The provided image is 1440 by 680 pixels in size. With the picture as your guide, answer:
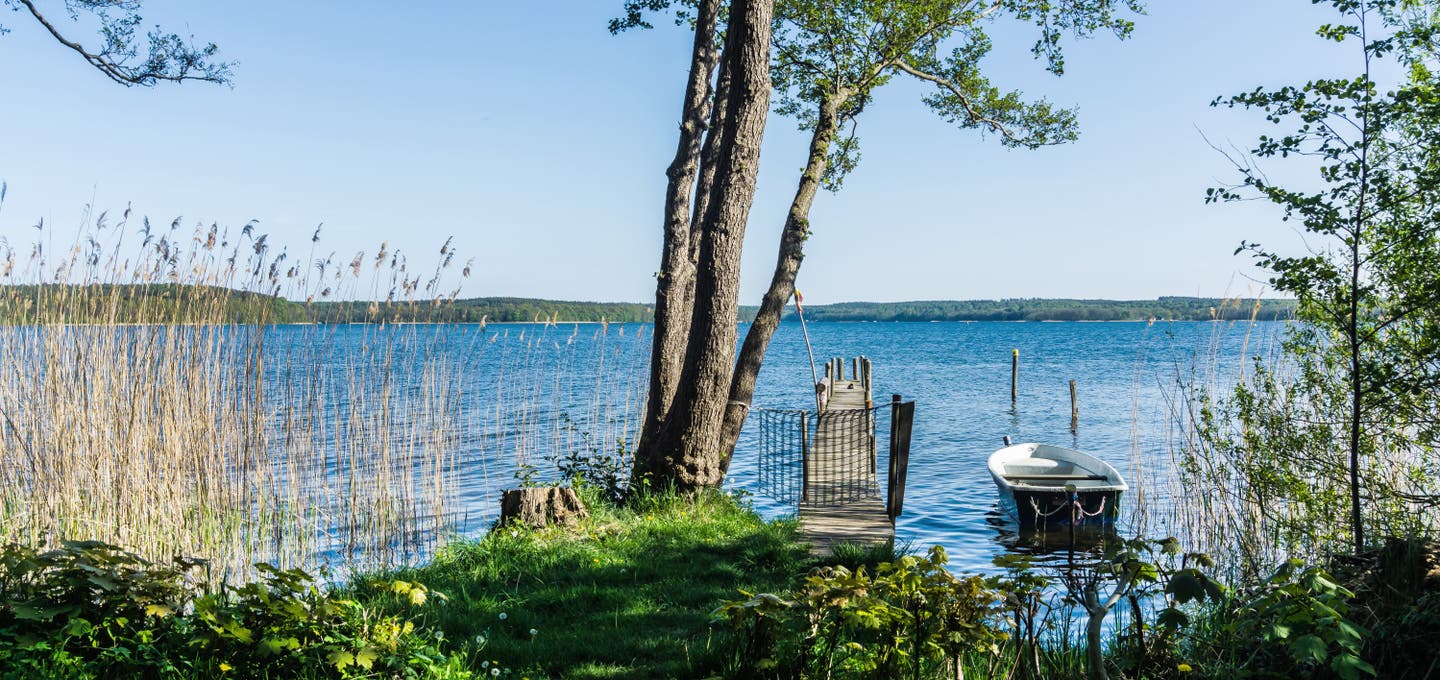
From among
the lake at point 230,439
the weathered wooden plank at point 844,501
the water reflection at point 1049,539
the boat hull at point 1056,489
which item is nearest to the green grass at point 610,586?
the weathered wooden plank at point 844,501

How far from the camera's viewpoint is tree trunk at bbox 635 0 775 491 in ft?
23.3

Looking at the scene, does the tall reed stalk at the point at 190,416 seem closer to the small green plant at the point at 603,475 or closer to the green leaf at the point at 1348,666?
the small green plant at the point at 603,475

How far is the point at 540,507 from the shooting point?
20.1ft

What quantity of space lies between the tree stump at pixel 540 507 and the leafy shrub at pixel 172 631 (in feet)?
9.34

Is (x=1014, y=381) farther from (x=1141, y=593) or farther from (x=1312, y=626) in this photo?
(x=1312, y=626)

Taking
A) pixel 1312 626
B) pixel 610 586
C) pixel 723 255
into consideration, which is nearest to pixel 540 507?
pixel 610 586

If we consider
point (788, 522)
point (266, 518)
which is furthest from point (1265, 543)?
point (266, 518)

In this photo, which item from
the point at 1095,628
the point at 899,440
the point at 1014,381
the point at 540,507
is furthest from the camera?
the point at 1014,381

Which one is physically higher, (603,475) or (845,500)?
(603,475)

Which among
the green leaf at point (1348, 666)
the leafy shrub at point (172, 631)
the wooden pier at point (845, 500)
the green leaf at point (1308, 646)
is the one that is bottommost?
the wooden pier at point (845, 500)

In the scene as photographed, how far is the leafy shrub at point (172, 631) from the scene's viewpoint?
2918 mm

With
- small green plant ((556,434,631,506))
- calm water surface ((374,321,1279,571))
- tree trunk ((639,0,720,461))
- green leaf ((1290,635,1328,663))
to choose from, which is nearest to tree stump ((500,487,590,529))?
small green plant ((556,434,631,506))

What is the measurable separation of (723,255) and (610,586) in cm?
306

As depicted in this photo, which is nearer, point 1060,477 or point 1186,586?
point 1186,586
